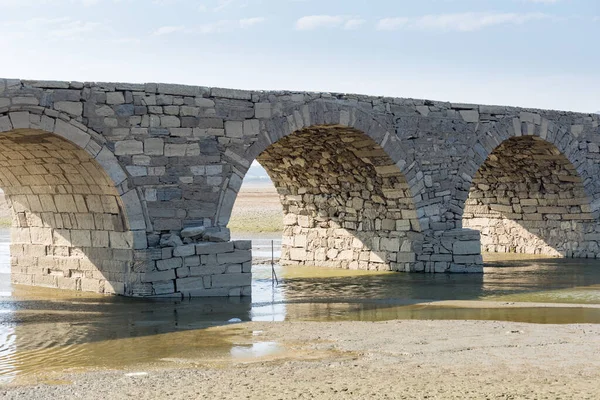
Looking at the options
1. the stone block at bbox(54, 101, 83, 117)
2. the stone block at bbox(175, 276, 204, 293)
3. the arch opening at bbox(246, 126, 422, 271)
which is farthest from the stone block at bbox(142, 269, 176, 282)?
the arch opening at bbox(246, 126, 422, 271)

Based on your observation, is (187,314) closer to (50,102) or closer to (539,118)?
(50,102)

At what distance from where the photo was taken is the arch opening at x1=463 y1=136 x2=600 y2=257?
19516 millimetres

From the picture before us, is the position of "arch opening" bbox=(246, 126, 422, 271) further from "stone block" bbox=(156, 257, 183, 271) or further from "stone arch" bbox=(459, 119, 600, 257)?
"stone block" bbox=(156, 257, 183, 271)

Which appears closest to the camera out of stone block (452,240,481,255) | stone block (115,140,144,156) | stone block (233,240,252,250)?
stone block (115,140,144,156)

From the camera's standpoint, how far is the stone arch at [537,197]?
61.9 feet

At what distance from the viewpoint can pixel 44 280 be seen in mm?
14148

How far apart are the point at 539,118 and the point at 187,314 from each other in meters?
9.46

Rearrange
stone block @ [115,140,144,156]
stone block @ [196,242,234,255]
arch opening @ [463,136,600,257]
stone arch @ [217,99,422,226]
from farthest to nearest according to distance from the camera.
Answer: arch opening @ [463,136,600,257], stone arch @ [217,99,422,226], stone block @ [196,242,234,255], stone block @ [115,140,144,156]

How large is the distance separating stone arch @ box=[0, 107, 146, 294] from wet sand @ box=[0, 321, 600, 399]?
3532 millimetres

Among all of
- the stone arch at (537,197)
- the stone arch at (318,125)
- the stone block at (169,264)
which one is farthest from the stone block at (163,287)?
the stone arch at (537,197)

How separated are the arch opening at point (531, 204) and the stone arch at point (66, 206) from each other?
9.11m

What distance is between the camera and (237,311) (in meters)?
11.7

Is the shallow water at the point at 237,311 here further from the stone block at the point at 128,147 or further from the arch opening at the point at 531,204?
the arch opening at the point at 531,204

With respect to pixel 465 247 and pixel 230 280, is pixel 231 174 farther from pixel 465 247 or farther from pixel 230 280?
pixel 465 247
